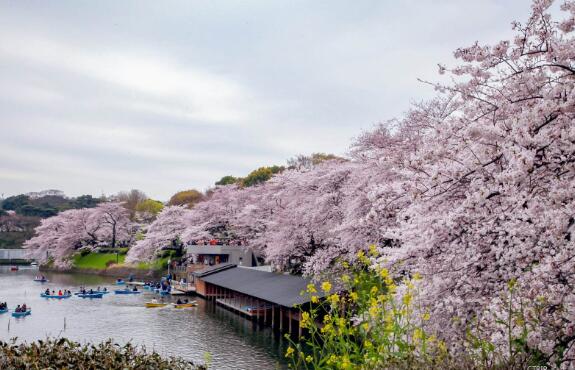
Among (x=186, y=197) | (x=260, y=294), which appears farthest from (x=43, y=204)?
(x=260, y=294)

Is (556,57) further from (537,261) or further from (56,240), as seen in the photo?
(56,240)

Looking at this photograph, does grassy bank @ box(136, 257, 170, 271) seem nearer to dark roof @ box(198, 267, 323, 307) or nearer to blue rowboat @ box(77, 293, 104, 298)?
blue rowboat @ box(77, 293, 104, 298)

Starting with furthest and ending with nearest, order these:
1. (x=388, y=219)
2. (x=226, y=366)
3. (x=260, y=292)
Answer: (x=260, y=292) → (x=226, y=366) → (x=388, y=219)

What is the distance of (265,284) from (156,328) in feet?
24.3

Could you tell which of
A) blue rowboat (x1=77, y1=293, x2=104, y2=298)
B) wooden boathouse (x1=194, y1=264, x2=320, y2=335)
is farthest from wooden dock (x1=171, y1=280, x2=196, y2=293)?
blue rowboat (x1=77, y1=293, x2=104, y2=298)

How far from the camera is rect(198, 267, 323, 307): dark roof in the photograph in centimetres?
2695

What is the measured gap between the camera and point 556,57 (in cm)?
660

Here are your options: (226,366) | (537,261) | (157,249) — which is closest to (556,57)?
(537,261)

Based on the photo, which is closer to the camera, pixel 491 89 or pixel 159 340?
pixel 491 89

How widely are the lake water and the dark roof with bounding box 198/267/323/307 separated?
2.30 metres

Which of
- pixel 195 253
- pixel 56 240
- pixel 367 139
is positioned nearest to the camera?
pixel 367 139

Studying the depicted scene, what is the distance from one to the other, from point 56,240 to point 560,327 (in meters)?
78.1

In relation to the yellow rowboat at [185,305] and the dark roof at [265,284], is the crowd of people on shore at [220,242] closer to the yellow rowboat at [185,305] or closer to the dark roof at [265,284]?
the dark roof at [265,284]

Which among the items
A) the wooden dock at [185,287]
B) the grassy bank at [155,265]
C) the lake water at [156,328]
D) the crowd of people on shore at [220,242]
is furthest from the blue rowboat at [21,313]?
the grassy bank at [155,265]
